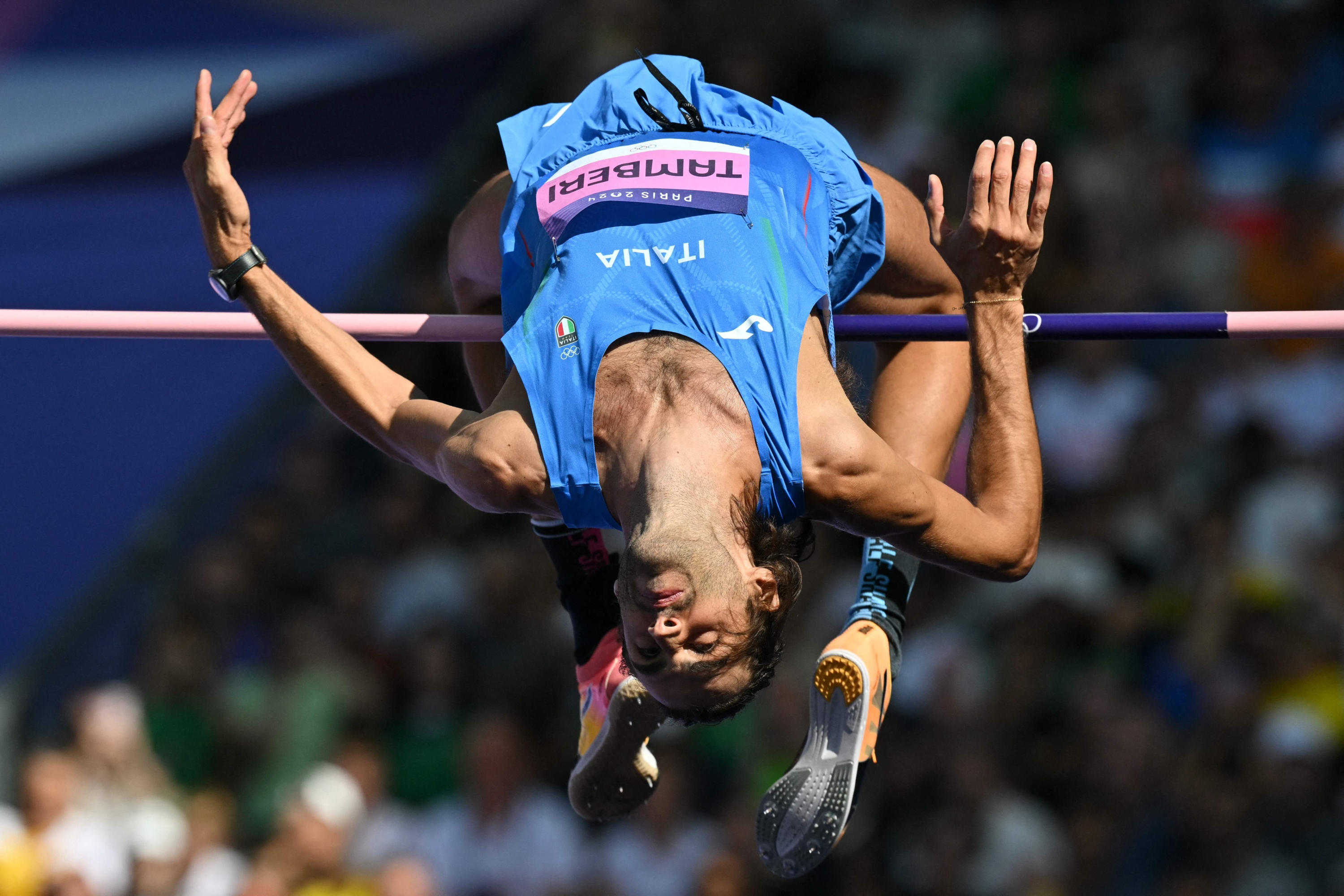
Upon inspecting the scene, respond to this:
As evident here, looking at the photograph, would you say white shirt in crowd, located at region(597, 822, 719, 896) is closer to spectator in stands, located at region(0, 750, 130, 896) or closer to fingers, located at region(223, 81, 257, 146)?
spectator in stands, located at region(0, 750, 130, 896)

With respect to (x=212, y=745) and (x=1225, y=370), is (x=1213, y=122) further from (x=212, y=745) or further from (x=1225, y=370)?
(x=212, y=745)

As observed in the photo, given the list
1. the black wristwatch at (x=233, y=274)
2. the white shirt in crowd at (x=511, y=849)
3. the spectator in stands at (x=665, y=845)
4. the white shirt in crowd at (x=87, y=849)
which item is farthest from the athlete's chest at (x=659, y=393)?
the white shirt in crowd at (x=87, y=849)

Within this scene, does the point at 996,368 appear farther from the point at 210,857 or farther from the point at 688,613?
the point at 210,857

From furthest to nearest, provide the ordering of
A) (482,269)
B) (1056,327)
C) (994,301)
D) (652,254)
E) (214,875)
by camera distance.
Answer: (214,875) < (482,269) < (1056,327) < (994,301) < (652,254)

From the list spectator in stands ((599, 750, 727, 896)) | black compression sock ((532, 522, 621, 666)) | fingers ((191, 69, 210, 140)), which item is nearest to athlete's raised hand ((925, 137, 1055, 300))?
black compression sock ((532, 522, 621, 666))

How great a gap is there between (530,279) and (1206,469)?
13.9 ft

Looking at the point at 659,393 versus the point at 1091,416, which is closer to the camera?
the point at 659,393

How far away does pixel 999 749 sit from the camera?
699cm

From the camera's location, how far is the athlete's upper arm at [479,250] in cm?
430

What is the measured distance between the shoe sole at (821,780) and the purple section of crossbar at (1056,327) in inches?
31.7

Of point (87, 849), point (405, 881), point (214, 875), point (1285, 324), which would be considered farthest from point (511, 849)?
point (1285, 324)

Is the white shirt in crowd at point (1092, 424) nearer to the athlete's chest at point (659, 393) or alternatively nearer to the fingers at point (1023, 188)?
the fingers at point (1023, 188)

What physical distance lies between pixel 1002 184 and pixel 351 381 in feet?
5.18

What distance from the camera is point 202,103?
4.00 meters
